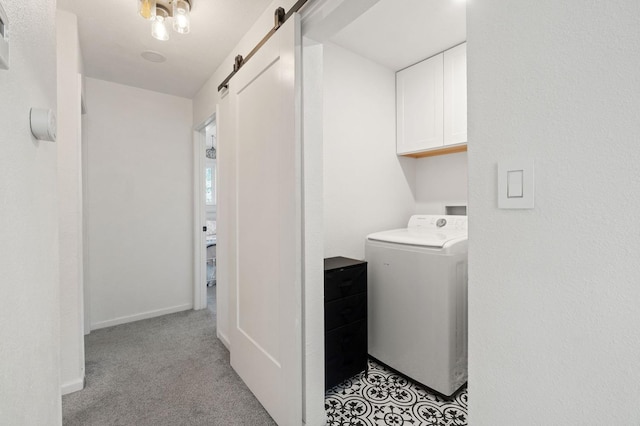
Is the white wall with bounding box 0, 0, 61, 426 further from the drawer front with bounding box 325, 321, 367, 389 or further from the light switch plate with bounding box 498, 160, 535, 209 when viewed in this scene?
the drawer front with bounding box 325, 321, 367, 389

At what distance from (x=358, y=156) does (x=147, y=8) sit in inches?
66.6

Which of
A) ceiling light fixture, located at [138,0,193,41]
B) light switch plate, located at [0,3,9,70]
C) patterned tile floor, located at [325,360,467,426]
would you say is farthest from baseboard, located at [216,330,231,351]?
light switch plate, located at [0,3,9,70]

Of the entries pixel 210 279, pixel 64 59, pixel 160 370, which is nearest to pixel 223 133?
pixel 64 59

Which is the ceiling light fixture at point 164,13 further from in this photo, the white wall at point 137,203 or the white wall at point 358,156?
the white wall at point 137,203

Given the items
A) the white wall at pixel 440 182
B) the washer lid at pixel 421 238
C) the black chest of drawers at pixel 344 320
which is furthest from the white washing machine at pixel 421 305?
the white wall at pixel 440 182

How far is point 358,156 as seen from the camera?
8.14ft

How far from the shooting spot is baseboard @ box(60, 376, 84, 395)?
6.14ft

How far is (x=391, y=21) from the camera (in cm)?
204

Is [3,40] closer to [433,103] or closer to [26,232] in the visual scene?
[26,232]

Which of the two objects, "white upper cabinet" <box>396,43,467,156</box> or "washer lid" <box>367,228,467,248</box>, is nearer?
"washer lid" <box>367,228,467,248</box>

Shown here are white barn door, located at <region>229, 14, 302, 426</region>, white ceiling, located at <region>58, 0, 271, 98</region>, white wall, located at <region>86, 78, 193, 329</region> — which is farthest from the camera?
white wall, located at <region>86, 78, 193, 329</region>

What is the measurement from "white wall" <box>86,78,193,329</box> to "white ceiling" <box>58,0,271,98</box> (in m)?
0.33

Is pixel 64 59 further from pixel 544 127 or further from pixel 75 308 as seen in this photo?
pixel 544 127

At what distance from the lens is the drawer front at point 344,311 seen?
1826 millimetres
